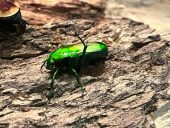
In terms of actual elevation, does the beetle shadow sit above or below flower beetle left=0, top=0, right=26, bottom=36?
below

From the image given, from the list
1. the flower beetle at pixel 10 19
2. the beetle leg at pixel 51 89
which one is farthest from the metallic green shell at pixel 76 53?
the flower beetle at pixel 10 19

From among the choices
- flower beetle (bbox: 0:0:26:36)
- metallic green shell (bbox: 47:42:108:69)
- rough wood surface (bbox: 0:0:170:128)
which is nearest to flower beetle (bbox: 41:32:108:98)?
metallic green shell (bbox: 47:42:108:69)

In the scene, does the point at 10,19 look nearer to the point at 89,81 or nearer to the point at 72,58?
the point at 72,58

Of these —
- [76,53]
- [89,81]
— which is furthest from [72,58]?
[89,81]

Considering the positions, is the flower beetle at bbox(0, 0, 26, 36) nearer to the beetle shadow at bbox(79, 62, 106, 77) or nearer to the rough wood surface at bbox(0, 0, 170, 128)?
the rough wood surface at bbox(0, 0, 170, 128)

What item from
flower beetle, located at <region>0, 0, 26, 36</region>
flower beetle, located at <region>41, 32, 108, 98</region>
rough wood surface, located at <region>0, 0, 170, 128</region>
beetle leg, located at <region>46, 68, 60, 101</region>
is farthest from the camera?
flower beetle, located at <region>0, 0, 26, 36</region>

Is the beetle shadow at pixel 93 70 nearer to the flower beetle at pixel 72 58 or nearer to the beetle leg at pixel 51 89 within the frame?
the flower beetle at pixel 72 58
